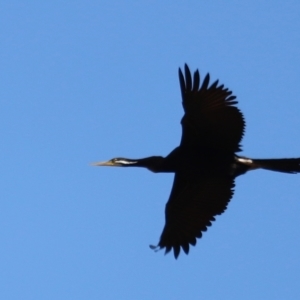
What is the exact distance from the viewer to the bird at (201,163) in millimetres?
15391

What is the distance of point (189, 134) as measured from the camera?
15781 millimetres

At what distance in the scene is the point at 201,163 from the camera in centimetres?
1595

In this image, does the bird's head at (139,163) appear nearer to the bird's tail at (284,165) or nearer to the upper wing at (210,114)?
the upper wing at (210,114)

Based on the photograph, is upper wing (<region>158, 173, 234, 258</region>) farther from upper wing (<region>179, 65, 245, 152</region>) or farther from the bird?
upper wing (<region>179, 65, 245, 152</region>)

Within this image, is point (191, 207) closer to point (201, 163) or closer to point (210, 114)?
point (201, 163)

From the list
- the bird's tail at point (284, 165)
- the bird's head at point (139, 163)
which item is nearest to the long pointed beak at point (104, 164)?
Result: the bird's head at point (139, 163)

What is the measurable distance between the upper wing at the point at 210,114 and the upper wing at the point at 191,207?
77 centimetres

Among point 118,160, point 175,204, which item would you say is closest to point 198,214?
point 175,204

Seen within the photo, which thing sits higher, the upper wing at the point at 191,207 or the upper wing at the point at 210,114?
the upper wing at the point at 210,114

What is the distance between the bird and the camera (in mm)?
15391

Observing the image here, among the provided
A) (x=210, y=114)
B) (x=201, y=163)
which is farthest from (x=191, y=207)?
(x=210, y=114)

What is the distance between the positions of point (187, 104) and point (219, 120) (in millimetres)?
567

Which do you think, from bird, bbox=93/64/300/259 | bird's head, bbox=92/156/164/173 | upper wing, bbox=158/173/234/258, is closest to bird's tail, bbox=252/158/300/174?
bird, bbox=93/64/300/259

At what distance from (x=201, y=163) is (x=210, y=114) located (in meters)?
0.93
